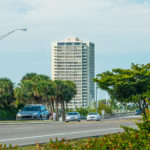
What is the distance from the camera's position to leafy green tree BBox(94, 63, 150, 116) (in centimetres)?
5506

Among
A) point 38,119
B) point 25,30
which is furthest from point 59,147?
point 38,119

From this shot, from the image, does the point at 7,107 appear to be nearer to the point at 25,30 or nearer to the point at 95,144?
the point at 25,30

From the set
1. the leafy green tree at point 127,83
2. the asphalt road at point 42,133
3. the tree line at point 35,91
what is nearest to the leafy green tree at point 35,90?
the tree line at point 35,91

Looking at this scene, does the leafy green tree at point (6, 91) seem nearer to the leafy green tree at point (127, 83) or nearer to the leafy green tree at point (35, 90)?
the leafy green tree at point (35, 90)

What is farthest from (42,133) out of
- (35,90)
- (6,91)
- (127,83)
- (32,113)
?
(35,90)

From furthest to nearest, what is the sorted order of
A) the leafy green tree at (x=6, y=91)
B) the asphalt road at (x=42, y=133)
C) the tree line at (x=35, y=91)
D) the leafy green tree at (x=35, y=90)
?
1. the leafy green tree at (x=35, y=90)
2. the tree line at (x=35, y=91)
3. the leafy green tree at (x=6, y=91)
4. the asphalt road at (x=42, y=133)

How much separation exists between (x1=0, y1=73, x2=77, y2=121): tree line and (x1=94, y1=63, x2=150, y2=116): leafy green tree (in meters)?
19.6

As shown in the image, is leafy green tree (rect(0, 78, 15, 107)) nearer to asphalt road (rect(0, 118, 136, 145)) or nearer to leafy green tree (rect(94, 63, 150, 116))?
leafy green tree (rect(94, 63, 150, 116))

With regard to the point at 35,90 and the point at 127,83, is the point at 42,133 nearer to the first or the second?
the point at 127,83

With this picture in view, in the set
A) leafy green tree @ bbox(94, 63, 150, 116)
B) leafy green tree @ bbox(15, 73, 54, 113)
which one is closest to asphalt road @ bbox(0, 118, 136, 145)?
leafy green tree @ bbox(94, 63, 150, 116)

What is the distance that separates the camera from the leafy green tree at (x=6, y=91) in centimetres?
7081

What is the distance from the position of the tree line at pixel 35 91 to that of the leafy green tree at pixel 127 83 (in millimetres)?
19641

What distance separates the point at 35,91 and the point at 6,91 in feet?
31.0

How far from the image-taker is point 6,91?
7269cm
